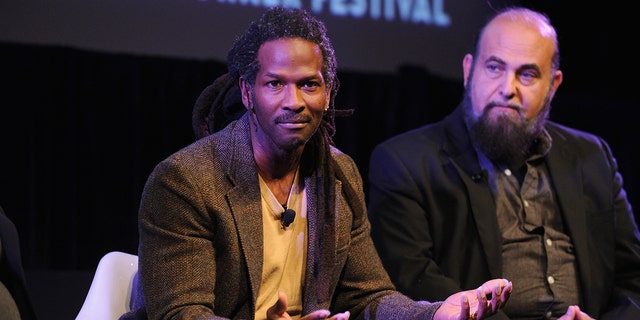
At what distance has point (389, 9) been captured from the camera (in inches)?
187

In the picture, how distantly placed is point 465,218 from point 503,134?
1.12ft

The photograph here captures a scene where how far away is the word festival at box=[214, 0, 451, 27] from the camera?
4566 mm

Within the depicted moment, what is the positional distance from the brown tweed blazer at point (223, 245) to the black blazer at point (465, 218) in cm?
45

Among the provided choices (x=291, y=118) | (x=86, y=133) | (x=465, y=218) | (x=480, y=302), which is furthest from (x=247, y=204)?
(x=86, y=133)

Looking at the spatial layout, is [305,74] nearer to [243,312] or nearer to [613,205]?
[243,312]

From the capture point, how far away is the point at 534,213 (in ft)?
11.0

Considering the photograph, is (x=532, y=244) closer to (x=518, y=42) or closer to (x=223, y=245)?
(x=518, y=42)

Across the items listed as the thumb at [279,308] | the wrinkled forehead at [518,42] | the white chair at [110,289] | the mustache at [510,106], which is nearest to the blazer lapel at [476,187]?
the mustache at [510,106]

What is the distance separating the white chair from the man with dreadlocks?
0.31 feet

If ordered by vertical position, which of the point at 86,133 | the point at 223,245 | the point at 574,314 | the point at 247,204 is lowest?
the point at 574,314

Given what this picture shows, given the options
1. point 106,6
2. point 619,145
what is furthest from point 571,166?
point 106,6

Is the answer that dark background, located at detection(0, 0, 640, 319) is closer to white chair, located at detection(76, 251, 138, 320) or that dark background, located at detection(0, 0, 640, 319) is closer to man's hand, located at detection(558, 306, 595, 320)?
white chair, located at detection(76, 251, 138, 320)

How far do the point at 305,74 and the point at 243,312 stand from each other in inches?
27.5

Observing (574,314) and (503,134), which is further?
(503,134)
